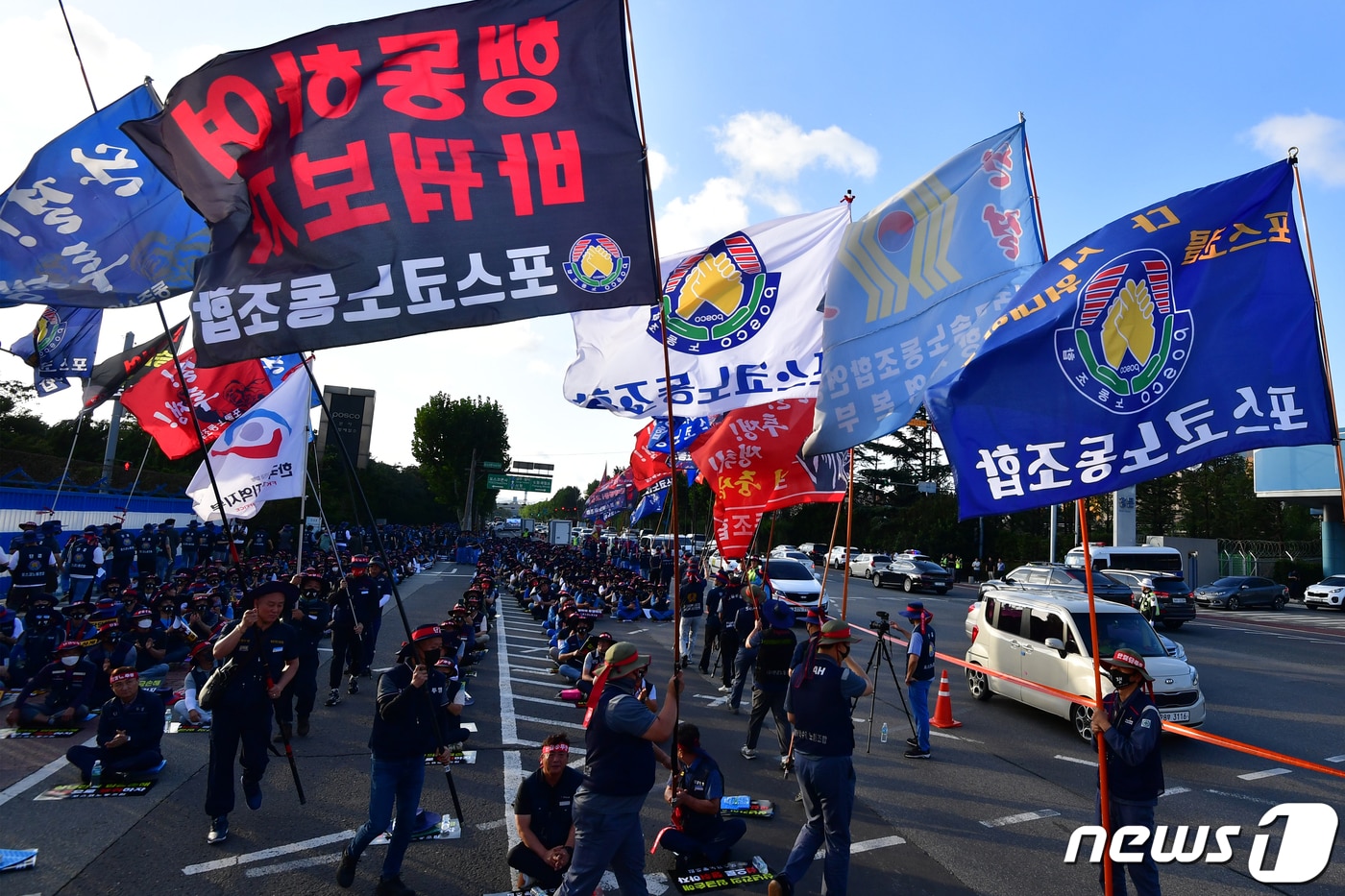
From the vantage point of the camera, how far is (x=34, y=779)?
704 cm

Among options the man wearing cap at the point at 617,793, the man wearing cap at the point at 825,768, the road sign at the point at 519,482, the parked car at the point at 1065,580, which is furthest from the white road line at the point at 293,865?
the road sign at the point at 519,482

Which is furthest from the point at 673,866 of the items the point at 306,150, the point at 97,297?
the point at 97,297

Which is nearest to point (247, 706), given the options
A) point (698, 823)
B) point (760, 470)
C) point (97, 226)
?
point (698, 823)

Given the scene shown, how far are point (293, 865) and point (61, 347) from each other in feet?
37.8

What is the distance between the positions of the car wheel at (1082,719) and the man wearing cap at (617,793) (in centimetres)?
687

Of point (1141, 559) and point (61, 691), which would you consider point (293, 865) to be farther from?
point (1141, 559)

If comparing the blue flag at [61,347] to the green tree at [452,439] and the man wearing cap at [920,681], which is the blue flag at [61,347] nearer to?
the man wearing cap at [920,681]

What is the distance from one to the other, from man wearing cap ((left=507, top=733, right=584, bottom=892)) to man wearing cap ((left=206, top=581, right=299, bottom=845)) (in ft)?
8.13

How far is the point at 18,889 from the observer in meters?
4.87

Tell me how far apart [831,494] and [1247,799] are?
5.37 meters

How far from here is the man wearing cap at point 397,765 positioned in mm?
4914

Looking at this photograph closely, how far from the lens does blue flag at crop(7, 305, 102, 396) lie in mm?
12742

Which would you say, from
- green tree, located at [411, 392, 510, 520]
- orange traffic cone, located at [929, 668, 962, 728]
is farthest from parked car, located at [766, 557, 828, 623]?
green tree, located at [411, 392, 510, 520]

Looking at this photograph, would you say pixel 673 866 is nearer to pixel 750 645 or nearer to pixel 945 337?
pixel 750 645
